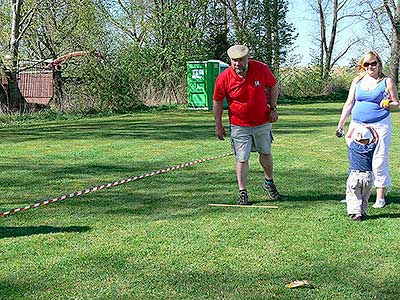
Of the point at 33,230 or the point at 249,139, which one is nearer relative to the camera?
the point at 33,230

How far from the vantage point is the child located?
648 cm

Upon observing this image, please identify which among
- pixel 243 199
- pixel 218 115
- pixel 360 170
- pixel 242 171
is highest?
pixel 218 115

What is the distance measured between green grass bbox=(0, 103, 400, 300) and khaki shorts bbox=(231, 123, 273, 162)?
0.61 m

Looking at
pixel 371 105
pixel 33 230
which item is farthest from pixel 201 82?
pixel 33 230

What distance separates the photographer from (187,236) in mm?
5898

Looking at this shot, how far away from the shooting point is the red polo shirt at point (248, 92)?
A: 7.23 meters

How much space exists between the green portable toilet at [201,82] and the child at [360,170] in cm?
2052

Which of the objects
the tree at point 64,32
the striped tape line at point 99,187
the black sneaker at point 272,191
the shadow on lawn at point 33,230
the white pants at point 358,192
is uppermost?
the tree at point 64,32

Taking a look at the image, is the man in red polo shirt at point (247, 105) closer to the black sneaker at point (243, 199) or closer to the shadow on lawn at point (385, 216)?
the black sneaker at point (243, 199)

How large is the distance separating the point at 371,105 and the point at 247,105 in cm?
135

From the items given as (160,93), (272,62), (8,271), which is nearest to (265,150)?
(8,271)

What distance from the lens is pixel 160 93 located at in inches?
1189

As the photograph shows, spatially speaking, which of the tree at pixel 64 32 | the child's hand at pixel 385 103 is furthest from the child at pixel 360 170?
the tree at pixel 64 32

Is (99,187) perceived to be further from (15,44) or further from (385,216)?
(15,44)
